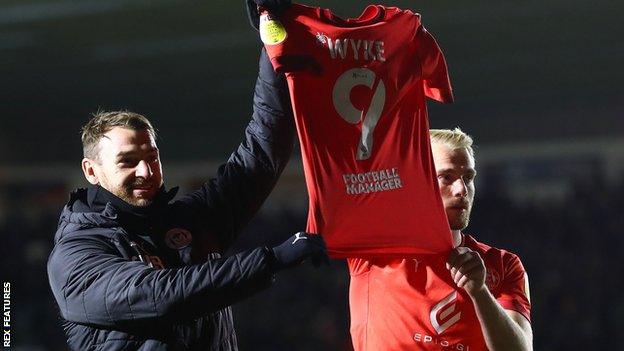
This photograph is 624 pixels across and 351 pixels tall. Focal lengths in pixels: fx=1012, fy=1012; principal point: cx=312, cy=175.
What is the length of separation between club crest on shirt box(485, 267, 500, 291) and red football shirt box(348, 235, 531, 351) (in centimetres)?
3

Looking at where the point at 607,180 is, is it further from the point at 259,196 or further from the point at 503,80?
the point at 259,196

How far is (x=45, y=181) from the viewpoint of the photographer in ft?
57.9

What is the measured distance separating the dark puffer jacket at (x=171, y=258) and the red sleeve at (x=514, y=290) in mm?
702

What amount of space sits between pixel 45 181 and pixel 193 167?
2617 mm

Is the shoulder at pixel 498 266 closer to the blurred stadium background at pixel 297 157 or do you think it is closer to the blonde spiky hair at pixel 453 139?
the blonde spiky hair at pixel 453 139

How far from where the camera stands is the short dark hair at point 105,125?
267 centimetres

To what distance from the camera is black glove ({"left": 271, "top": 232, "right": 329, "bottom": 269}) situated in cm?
222

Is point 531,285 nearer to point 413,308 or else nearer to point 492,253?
point 492,253

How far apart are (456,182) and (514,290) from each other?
1.08ft

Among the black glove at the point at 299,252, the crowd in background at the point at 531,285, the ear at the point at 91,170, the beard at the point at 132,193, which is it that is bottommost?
the crowd in background at the point at 531,285

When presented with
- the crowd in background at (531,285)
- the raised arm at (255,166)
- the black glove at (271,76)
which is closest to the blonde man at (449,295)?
the raised arm at (255,166)

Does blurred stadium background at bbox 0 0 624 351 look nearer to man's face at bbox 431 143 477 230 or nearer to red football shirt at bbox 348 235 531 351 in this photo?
man's face at bbox 431 143 477 230

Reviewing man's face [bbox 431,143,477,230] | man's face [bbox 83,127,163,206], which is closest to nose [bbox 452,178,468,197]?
man's face [bbox 431,143,477,230]

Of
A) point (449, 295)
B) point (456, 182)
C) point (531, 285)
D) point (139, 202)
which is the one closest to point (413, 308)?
point (449, 295)
